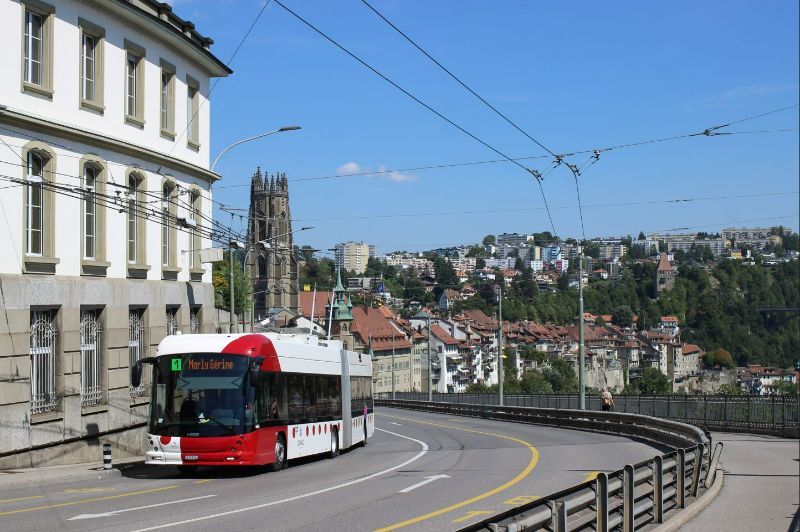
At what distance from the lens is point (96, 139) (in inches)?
1055

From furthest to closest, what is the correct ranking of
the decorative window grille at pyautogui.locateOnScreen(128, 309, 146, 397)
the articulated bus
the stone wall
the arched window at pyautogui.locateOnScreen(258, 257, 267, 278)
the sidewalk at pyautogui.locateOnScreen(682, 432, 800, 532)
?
1. the arched window at pyautogui.locateOnScreen(258, 257, 267, 278)
2. the decorative window grille at pyautogui.locateOnScreen(128, 309, 146, 397)
3. the stone wall
4. the articulated bus
5. the sidewalk at pyautogui.locateOnScreen(682, 432, 800, 532)

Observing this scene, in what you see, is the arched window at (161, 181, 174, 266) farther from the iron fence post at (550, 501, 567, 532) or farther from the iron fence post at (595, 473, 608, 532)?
the iron fence post at (550, 501, 567, 532)

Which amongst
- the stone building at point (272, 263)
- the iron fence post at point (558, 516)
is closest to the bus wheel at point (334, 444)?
the iron fence post at point (558, 516)

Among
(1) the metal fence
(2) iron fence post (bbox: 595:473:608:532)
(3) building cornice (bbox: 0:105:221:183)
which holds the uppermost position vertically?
(3) building cornice (bbox: 0:105:221:183)

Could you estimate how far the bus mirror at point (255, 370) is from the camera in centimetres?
2173

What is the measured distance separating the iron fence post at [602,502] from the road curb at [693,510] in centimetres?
192

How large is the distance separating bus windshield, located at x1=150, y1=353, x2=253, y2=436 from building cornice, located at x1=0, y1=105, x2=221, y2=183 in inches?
244

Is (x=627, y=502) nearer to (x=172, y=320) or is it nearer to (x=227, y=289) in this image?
(x=172, y=320)

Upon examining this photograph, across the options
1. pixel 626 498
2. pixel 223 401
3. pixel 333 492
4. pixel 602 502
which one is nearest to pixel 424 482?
pixel 333 492

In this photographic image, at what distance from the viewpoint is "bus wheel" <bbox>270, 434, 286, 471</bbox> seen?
912 inches

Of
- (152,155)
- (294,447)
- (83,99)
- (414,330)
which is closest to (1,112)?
(83,99)

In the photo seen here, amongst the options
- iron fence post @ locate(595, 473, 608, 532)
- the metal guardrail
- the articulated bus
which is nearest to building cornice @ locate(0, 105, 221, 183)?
the articulated bus

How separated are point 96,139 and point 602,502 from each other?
19203mm

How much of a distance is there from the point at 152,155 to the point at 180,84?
145 inches
